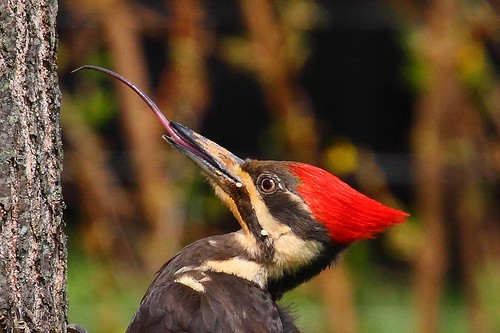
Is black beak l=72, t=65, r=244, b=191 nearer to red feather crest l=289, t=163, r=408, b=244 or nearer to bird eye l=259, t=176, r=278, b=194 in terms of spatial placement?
bird eye l=259, t=176, r=278, b=194

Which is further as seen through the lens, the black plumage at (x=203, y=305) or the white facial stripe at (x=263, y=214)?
the white facial stripe at (x=263, y=214)

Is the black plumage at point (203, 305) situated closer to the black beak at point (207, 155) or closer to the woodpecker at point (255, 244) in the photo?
the woodpecker at point (255, 244)

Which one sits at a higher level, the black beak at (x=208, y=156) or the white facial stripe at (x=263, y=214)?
the black beak at (x=208, y=156)

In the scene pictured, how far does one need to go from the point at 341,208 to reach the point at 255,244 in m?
0.39

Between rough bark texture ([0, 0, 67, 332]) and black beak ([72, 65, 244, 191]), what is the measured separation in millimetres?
738

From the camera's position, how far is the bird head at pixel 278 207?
11.5 ft

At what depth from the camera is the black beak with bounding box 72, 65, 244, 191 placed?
11.5 ft

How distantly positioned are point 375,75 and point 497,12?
2.76 metres

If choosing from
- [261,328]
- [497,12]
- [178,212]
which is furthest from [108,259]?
[261,328]

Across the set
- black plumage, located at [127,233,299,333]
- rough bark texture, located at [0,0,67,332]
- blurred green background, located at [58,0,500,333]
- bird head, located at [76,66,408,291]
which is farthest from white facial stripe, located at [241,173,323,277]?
blurred green background, located at [58,0,500,333]

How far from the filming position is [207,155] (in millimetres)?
3582

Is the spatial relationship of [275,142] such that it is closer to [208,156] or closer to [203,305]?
[208,156]

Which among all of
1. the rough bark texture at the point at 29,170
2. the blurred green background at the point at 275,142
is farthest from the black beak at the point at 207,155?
the blurred green background at the point at 275,142

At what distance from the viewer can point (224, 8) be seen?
27.0 ft
